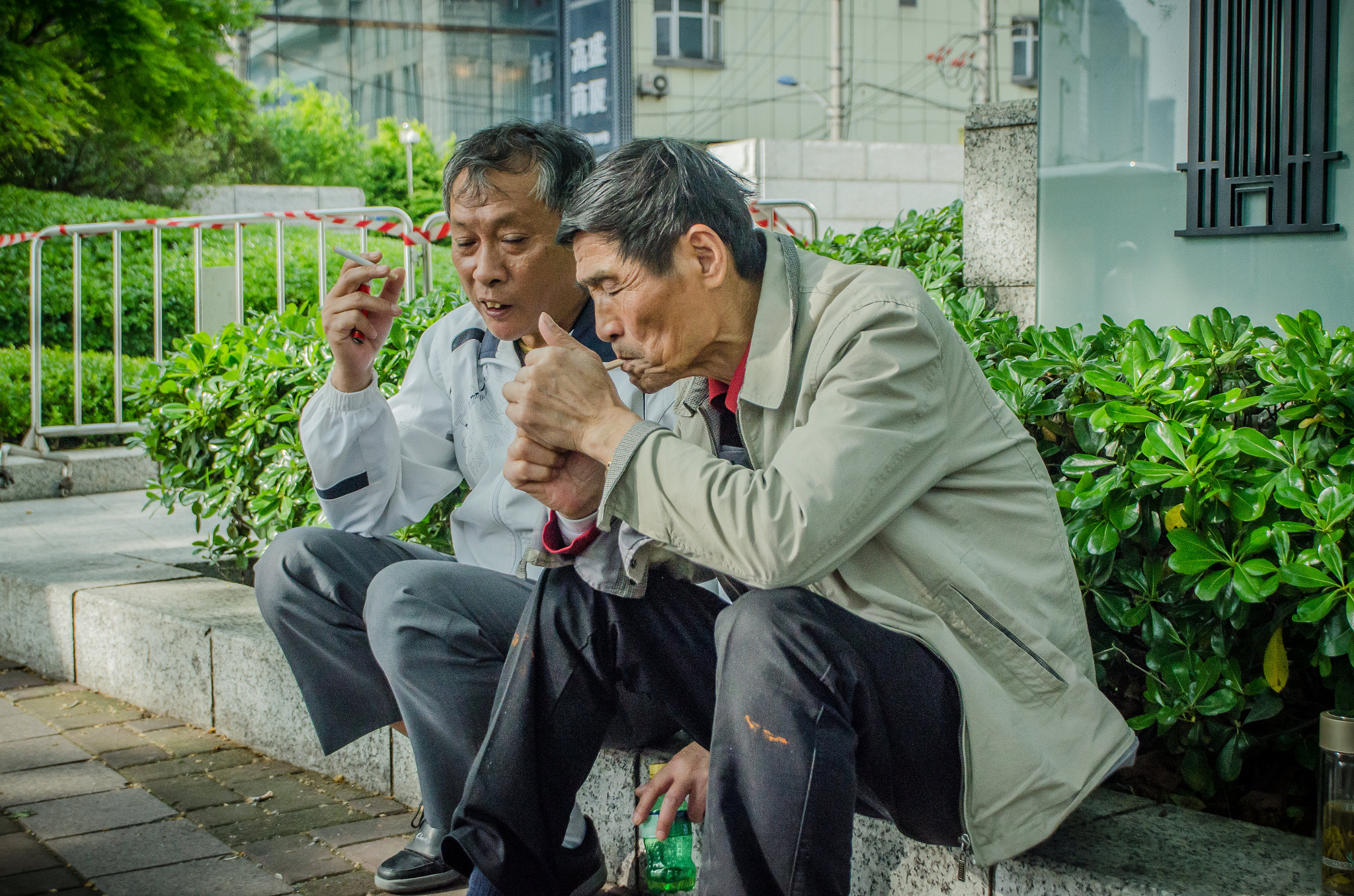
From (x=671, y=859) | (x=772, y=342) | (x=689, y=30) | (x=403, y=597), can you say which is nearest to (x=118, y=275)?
(x=403, y=597)

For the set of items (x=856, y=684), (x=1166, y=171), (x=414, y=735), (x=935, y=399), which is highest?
(x=1166, y=171)

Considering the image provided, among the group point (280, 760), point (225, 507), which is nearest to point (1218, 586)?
point (280, 760)

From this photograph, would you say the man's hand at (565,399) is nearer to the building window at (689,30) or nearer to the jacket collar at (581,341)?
the jacket collar at (581,341)

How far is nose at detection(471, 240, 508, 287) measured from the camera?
8.96 feet

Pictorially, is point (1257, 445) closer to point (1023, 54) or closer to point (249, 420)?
point (249, 420)

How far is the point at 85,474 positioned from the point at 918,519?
6521 millimetres

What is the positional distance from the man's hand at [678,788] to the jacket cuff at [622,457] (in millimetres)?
522

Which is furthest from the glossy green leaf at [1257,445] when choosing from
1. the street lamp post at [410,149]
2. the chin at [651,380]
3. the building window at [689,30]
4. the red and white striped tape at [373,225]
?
the building window at [689,30]

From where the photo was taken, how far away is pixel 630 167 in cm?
207

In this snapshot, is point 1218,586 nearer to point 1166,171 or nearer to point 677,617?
point 677,617

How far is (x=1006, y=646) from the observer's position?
187cm

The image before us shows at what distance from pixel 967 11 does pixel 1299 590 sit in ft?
107

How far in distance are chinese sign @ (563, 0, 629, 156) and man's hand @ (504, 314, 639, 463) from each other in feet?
64.3

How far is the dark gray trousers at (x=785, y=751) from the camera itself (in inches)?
68.4
